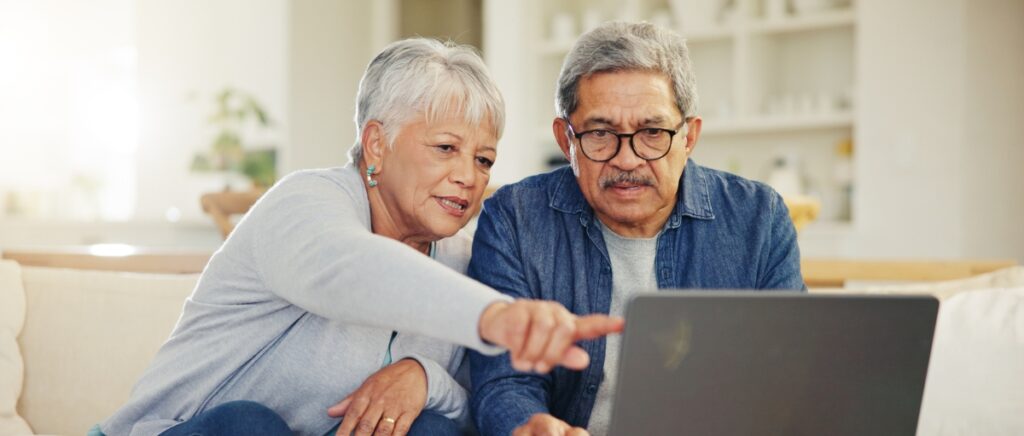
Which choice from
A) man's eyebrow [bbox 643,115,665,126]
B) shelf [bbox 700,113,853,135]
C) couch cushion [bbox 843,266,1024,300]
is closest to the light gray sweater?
man's eyebrow [bbox 643,115,665,126]

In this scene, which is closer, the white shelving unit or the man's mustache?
the man's mustache

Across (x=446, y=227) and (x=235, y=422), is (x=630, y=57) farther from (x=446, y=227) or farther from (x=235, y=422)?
(x=235, y=422)

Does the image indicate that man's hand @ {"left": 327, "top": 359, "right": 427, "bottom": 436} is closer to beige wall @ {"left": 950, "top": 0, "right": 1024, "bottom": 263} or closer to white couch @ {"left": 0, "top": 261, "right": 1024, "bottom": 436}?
white couch @ {"left": 0, "top": 261, "right": 1024, "bottom": 436}

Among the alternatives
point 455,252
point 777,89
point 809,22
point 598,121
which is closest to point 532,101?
point 777,89

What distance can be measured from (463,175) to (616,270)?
0.33 meters

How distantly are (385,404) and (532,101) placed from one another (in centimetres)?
397

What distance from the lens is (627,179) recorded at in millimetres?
1468

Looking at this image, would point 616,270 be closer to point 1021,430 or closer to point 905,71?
point 1021,430

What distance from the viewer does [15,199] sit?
5.49 meters

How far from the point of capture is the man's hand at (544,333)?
0.81 metres

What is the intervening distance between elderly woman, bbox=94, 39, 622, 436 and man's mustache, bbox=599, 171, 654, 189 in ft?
0.62

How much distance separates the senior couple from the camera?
132 cm

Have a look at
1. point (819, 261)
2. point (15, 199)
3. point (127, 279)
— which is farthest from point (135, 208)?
point (819, 261)

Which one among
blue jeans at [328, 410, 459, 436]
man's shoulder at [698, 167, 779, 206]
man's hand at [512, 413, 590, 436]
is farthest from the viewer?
man's shoulder at [698, 167, 779, 206]
